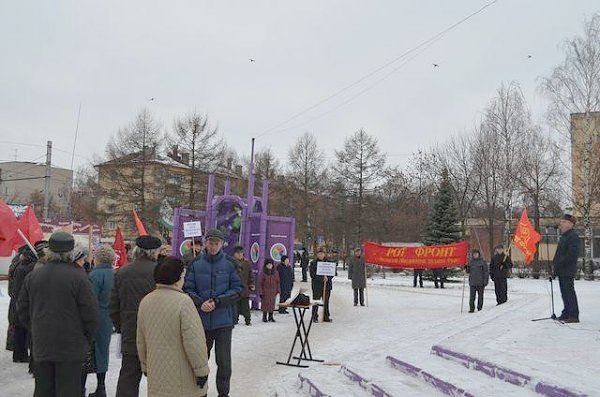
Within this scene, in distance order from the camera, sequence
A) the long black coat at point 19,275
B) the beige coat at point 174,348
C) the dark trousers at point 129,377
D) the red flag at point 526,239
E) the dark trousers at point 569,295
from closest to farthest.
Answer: the beige coat at point 174,348, the dark trousers at point 129,377, the long black coat at point 19,275, the dark trousers at point 569,295, the red flag at point 526,239

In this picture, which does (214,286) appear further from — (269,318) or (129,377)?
(269,318)

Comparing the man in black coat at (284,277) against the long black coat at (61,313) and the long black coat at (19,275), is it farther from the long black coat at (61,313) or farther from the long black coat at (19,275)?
the long black coat at (61,313)

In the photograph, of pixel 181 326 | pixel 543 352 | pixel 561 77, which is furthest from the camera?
pixel 561 77

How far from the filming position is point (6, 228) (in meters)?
8.63

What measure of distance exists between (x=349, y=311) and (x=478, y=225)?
36087 millimetres

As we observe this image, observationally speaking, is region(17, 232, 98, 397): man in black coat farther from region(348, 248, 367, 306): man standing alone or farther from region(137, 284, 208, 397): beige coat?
region(348, 248, 367, 306): man standing alone

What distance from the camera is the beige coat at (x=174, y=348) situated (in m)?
4.26

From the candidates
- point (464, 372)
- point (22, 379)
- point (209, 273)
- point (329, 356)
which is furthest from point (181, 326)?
point (329, 356)

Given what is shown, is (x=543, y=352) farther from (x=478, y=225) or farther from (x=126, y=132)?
(x=478, y=225)

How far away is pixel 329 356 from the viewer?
385 inches

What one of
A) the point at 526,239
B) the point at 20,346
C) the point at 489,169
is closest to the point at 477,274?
the point at 526,239

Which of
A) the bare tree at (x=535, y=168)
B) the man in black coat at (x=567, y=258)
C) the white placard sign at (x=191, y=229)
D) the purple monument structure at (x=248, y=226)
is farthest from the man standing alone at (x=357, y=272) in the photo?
the bare tree at (x=535, y=168)

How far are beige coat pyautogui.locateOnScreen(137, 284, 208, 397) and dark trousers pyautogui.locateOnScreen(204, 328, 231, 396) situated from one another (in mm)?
1888

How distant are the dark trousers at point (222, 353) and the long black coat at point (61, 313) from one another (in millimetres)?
1475
